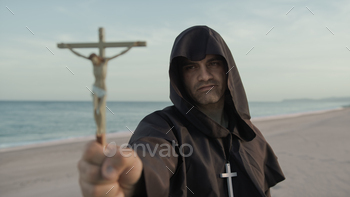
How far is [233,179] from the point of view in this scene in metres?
2.33

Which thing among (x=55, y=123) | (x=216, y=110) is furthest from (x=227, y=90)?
(x=55, y=123)

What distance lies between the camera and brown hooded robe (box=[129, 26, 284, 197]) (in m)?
1.95

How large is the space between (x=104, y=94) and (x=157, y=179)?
76cm

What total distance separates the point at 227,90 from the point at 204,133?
572 mm

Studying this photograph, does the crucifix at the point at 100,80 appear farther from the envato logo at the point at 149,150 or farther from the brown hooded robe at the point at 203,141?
the brown hooded robe at the point at 203,141

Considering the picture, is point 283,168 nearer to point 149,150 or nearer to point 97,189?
point 149,150

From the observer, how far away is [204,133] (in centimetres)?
231

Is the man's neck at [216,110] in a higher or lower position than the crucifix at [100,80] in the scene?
lower

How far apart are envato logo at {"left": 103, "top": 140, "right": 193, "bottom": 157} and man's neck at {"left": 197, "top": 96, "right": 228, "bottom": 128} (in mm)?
622

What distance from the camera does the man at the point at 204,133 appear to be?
194 cm

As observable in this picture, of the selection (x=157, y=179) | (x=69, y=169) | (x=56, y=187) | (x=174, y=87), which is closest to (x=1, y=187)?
(x=56, y=187)

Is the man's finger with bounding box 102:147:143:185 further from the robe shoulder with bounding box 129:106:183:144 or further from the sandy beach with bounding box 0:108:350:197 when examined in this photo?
the sandy beach with bounding box 0:108:350:197

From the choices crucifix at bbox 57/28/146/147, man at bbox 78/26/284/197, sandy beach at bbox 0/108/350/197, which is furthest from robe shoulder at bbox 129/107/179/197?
sandy beach at bbox 0/108/350/197

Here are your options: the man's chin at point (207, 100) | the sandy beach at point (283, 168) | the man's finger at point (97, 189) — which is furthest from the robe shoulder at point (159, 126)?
the sandy beach at point (283, 168)
